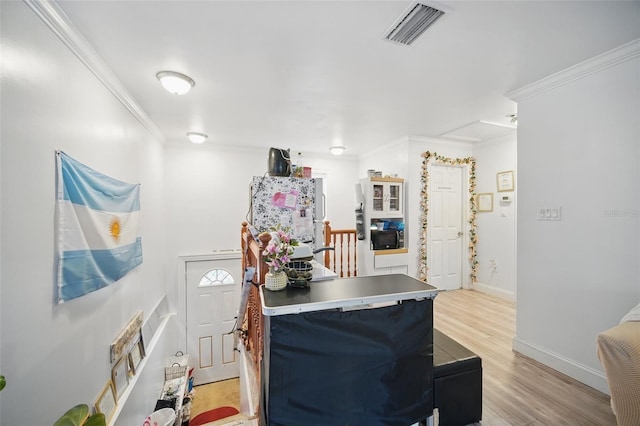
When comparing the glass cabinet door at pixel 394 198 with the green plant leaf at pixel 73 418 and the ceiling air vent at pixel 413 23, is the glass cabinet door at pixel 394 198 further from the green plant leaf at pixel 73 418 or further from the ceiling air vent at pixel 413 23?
the green plant leaf at pixel 73 418

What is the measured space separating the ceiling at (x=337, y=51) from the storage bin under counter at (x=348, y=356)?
63.6 inches

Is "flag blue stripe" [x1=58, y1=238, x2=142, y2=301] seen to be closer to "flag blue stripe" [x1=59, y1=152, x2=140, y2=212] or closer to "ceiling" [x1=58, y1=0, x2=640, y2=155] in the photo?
"flag blue stripe" [x1=59, y1=152, x2=140, y2=212]

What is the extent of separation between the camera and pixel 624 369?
1.22 metres

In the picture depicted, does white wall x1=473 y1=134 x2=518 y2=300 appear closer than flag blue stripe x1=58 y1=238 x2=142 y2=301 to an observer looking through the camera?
No

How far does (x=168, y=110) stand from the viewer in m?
3.08

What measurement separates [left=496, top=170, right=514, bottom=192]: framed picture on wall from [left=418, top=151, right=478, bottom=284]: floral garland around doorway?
1.52 feet

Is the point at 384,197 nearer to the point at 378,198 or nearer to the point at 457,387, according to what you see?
the point at 378,198

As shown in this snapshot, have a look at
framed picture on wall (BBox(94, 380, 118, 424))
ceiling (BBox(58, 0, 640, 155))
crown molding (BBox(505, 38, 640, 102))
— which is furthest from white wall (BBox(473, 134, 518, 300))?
framed picture on wall (BBox(94, 380, 118, 424))

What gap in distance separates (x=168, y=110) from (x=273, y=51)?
188 cm

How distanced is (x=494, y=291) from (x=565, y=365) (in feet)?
7.19

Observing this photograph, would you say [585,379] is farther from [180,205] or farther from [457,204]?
[180,205]

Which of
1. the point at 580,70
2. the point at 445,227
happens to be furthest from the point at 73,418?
the point at 445,227

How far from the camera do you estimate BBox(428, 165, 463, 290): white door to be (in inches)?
175

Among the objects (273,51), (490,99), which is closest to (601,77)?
(490,99)
